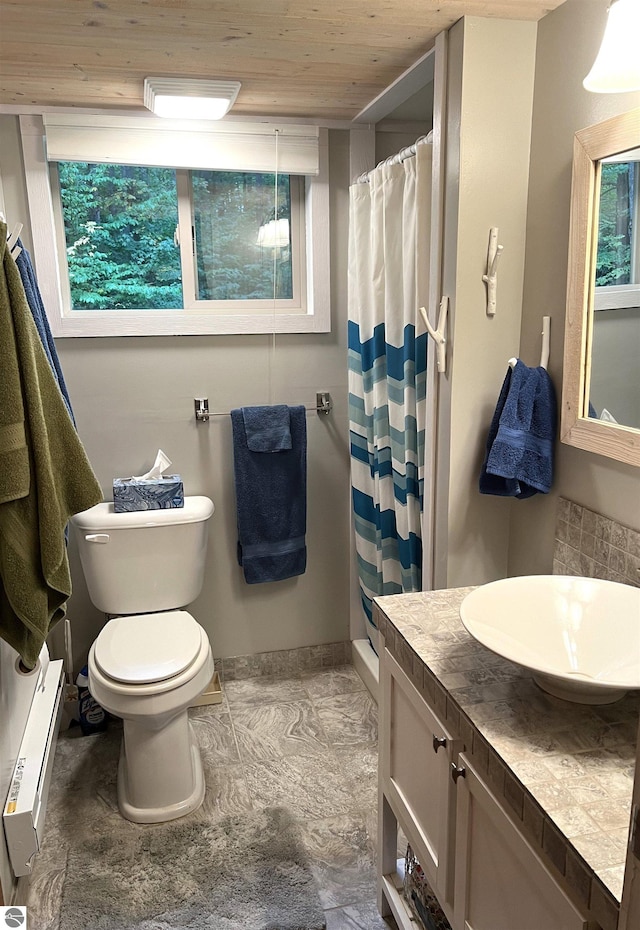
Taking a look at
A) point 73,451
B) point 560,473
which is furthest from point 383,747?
point 73,451

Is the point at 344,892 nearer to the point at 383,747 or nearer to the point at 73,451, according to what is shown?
the point at 383,747

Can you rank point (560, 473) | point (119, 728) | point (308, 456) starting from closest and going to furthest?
1. point (560, 473)
2. point (119, 728)
3. point (308, 456)

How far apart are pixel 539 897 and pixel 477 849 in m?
0.21

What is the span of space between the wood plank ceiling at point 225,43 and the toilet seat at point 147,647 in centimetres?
169

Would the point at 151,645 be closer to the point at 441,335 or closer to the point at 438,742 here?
the point at 438,742

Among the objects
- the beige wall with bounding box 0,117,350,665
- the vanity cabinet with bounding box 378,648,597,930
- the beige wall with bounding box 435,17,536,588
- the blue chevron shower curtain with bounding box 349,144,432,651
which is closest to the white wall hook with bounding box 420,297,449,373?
the beige wall with bounding box 435,17,536,588

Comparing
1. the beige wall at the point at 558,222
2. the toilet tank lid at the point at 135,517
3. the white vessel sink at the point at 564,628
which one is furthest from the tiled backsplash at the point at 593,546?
the toilet tank lid at the point at 135,517

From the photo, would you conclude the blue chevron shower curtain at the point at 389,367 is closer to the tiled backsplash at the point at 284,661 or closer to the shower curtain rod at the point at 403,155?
the shower curtain rod at the point at 403,155

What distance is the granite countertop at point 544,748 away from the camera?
0.93 meters

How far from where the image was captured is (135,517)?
2.45 meters

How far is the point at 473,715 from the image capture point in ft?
4.02

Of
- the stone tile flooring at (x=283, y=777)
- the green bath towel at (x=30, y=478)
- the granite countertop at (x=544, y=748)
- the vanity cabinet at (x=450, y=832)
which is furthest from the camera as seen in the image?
the stone tile flooring at (x=283, y=777)

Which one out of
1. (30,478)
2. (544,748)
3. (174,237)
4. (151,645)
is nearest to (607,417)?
(544,748)

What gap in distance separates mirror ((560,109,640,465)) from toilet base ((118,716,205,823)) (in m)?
1.56
